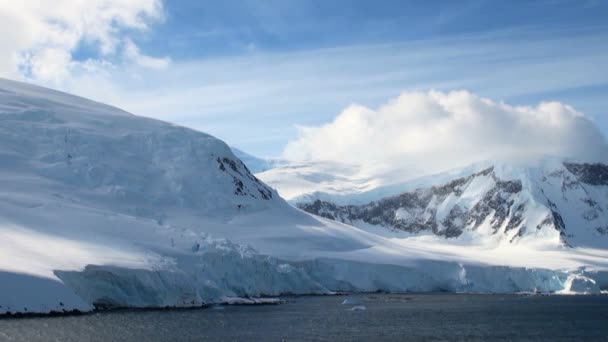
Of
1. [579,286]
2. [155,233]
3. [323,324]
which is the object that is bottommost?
[323,324]

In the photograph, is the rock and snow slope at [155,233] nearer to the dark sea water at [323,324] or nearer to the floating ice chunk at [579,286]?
the floating ice chunk at [579,286]

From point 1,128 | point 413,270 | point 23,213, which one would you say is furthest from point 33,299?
point 413,270

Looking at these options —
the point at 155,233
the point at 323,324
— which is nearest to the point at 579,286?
the point at 155,233

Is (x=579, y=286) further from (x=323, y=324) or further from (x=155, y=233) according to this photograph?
(x=323, y=324)

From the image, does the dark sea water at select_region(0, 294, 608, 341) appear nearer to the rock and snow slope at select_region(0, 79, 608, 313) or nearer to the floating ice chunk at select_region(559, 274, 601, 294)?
the rock and snow slope at select_region(0, 79, 608, 313)

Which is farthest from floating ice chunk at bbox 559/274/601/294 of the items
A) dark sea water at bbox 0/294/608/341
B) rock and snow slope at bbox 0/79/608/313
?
dark sea water at bbox 0/294/608/341

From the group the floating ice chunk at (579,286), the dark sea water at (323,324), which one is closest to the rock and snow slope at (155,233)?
the floating ice chunk at (579,286)

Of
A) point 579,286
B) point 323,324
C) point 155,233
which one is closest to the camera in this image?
point 323,324

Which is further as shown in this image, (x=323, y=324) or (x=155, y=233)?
(x=155, y=233)
